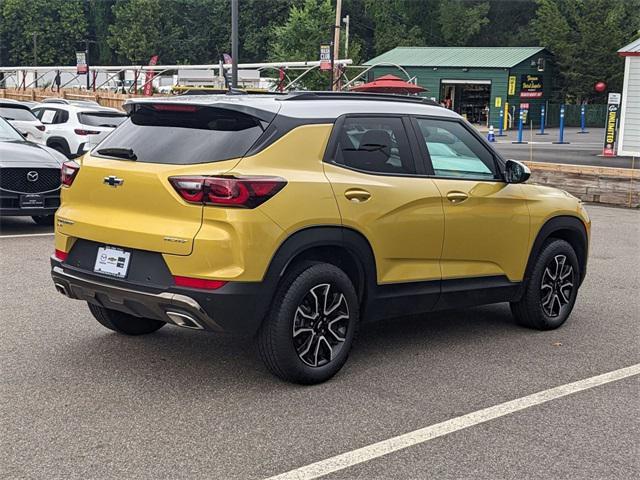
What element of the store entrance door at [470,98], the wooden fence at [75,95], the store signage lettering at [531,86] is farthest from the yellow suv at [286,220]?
the store signage lettering at [531,86]

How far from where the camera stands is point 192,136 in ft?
16.2

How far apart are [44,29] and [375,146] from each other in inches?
3712

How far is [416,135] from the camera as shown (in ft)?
18.8

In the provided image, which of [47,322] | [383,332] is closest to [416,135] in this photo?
[383,332]

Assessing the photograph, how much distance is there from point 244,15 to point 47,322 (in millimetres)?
84155

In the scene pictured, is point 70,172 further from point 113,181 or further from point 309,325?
point 309,325

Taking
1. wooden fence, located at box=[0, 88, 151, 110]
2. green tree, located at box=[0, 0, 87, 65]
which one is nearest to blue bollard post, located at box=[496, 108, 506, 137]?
wooden fence, located at box=[0, 88, 151, 110]

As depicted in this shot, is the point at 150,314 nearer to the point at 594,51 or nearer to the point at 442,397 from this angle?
the point at 442,397

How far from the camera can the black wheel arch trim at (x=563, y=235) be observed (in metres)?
6.43

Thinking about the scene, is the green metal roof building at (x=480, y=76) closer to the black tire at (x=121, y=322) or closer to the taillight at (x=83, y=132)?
the taillight at (x=83, y=132)

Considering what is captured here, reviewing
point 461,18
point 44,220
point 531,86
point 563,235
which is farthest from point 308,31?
point 563,235

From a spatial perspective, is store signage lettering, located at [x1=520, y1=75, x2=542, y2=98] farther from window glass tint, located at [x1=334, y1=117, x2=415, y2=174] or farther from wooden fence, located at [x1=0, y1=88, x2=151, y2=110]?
window glass tint, located at [x1=334, y1=117, x2=415, y2=174]

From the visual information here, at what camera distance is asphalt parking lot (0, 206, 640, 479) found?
155 inches

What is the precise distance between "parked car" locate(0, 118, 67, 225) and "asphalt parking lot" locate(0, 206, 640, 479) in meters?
3.61
